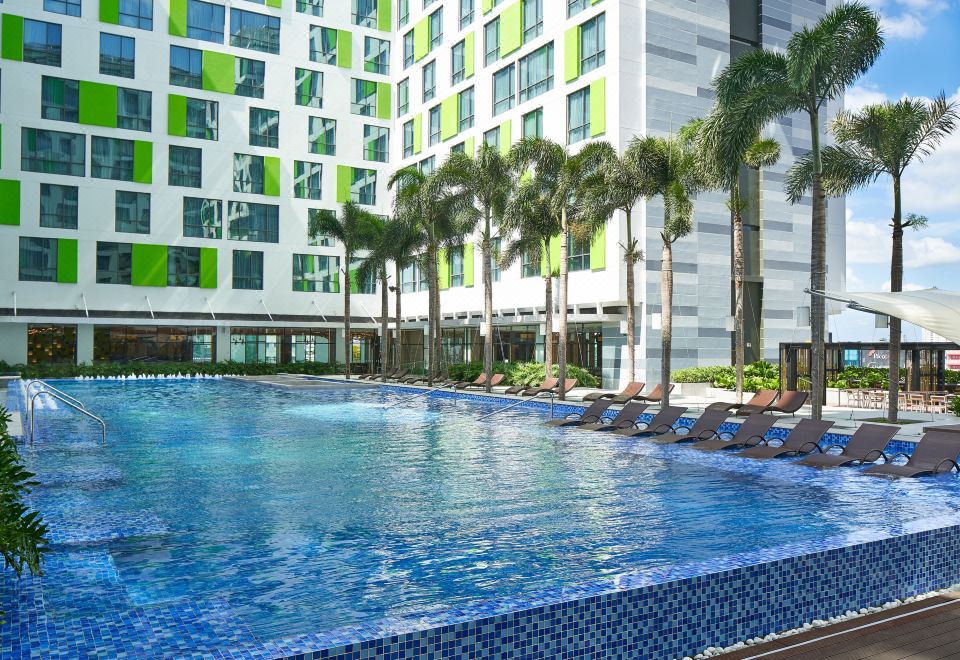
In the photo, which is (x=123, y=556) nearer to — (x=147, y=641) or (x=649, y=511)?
(x=147, y=641)

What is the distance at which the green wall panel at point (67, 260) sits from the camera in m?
41.0

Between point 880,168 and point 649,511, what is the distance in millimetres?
12792

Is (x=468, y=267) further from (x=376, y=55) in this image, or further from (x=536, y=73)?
(x=376, y=55)

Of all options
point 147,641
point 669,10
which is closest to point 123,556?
point 147,641

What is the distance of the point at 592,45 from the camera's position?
3266 centimetres

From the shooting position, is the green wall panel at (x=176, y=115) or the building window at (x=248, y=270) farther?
the building window at (x=248, y=270)

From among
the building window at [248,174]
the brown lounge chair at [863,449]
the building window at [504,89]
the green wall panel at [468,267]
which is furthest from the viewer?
the building window at [248,174]

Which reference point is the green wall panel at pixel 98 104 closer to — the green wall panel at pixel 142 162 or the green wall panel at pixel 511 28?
the green wall panel at pixel 142 162

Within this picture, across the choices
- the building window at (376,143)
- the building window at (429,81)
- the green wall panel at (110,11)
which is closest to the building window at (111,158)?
the green wall panel at (110,11)

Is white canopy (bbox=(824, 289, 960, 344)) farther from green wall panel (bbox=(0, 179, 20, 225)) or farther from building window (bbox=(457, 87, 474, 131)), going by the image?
green wall panel (bbox=(0, 179, 20, 225))

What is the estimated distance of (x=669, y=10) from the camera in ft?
105

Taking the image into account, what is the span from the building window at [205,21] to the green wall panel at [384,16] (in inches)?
385

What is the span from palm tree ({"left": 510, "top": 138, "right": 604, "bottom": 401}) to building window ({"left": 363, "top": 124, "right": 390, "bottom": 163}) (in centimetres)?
2460

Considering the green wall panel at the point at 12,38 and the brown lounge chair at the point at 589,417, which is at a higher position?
the green wall panel at the point at 12,38
